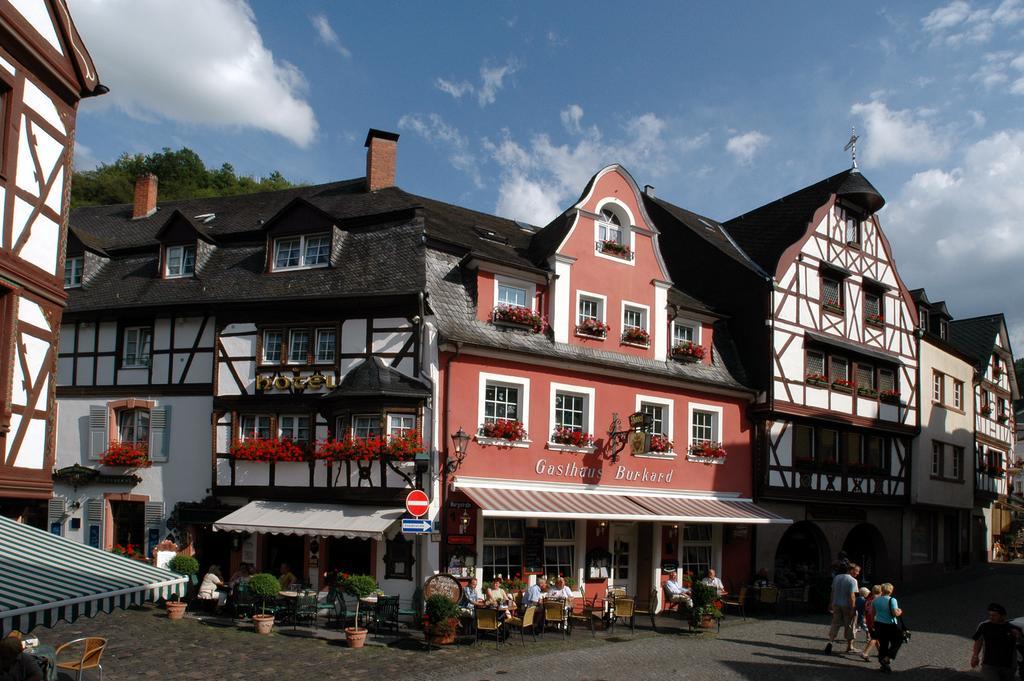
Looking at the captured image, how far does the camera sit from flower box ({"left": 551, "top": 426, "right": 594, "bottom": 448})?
70.3 feet

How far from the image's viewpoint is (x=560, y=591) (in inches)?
760

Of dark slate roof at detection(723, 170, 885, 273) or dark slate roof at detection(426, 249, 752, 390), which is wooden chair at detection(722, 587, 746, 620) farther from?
dark slate roof at detection(723, 170, 885, 273)

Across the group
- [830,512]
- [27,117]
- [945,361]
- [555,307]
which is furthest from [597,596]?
[945,361]

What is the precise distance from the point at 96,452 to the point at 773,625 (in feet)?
52.6

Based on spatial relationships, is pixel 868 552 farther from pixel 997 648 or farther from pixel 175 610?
pixel 175 610

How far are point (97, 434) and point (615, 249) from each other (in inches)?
520

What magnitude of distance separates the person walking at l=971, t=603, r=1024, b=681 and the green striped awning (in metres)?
10.3

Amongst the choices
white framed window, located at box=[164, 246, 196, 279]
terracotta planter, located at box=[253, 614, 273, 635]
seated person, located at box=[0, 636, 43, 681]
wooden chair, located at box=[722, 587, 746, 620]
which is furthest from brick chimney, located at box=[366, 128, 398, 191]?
seated person, located at box=[0, 636, 43, 681]

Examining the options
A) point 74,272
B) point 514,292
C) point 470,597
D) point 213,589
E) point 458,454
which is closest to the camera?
point 470,597

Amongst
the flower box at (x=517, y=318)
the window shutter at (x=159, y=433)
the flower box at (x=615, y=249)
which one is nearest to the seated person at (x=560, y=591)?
the flower box at (x=517, y=318)

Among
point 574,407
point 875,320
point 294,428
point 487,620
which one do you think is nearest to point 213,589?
point 294,428

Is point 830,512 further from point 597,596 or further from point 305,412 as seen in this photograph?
point 305,412

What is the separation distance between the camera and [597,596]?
21797mm

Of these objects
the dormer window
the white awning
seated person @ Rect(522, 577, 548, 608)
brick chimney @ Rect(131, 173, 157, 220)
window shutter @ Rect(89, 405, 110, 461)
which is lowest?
seated person @ Rect(522, 577, 548, 608)
